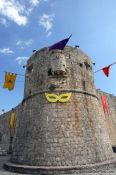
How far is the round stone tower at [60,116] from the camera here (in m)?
9.54

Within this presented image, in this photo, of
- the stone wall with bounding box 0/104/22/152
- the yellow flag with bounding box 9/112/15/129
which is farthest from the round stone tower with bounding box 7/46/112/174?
the yellow flag with bounding box 9/112/15/129

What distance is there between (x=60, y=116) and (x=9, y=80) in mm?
4317

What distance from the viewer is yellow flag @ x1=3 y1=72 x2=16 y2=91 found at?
40.3 ft

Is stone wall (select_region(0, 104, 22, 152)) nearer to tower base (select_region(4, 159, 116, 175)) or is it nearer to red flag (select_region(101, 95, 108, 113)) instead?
red flag (select_region(101, 95, 108, 113))

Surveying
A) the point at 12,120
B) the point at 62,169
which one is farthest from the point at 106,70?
the point at 12,120

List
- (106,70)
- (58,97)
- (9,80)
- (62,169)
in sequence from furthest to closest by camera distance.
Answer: (9,80) < (106,70) < (58,97) < (62,169)

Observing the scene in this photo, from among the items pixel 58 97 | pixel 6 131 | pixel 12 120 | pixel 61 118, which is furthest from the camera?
pixel 6 131

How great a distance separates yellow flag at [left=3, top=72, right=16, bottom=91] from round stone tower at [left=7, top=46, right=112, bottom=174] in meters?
0.96

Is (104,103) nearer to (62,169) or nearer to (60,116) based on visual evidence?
(60,116)

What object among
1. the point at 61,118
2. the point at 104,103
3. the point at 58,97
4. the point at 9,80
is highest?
the point at 104,103

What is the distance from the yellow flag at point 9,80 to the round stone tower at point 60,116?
3.14 ft

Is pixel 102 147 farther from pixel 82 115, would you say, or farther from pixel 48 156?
pixel 48 156

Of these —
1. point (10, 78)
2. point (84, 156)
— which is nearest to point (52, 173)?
point (84, 156)

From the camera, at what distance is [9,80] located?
40.6ft
